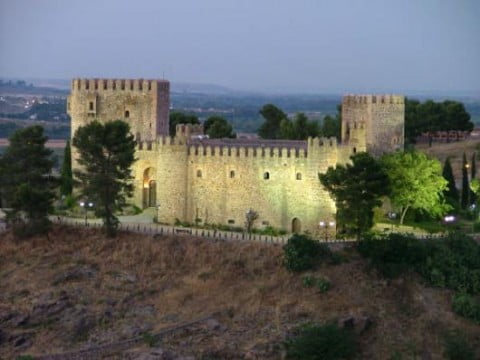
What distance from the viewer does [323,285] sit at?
135 feet

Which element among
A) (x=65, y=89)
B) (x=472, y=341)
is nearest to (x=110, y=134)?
(x=472, y=341)

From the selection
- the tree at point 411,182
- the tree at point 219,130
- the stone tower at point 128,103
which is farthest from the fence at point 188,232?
the tree at point 219,130

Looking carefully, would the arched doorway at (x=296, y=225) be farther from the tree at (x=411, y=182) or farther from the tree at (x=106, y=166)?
the tree at (x=106, y=166)

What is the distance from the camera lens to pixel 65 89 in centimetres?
17062

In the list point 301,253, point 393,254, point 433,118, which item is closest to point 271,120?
point 433,118

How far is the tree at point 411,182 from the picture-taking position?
1897 inches

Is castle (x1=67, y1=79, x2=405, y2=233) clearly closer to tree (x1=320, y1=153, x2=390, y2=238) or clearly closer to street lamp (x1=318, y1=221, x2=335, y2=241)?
street lamp (x1=318, y1=221, x2=335, y2=241)

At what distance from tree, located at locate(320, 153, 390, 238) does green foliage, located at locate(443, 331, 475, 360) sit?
299 inches

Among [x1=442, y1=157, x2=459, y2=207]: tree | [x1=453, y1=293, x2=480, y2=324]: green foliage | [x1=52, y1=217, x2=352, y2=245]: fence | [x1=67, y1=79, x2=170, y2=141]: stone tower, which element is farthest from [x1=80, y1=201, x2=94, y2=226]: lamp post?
[x1=453, y1=293, x2=480, y2=324]: green foliage

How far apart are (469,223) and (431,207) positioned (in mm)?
3195

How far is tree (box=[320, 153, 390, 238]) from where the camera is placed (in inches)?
1734

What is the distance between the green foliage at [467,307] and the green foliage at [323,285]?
17.5 ft

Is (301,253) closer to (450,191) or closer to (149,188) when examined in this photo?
(149,188)

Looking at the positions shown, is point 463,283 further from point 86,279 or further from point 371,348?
point 86,279
